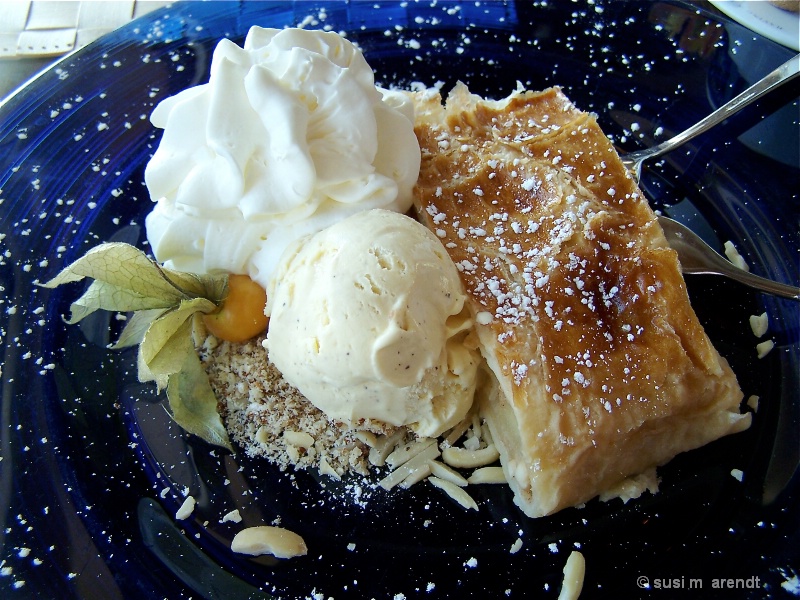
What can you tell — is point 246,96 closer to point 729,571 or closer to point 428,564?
point 428,564

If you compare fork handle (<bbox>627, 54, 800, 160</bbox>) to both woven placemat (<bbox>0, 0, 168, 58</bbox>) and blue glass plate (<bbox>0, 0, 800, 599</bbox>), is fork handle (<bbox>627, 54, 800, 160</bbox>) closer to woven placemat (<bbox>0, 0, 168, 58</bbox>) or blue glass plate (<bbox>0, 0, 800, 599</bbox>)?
blue glass plate (<bbox>0, 0, 800, 599</bbox>)

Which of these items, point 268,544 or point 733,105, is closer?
point 268,544

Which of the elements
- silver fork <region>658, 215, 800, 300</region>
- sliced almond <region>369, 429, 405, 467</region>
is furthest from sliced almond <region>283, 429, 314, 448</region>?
silver fork <region>658, 215, 800, 300</region>

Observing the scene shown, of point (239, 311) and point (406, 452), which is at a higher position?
point (239, 311)

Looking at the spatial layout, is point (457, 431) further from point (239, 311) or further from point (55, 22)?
point (55, 22)

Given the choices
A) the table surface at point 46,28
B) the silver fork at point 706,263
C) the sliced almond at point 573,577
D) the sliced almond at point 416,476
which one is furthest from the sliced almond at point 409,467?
the table surface at point 46,28

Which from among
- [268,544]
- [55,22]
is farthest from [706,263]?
[55,22]

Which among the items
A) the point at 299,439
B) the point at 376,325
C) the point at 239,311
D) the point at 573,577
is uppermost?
the point at 376,325
